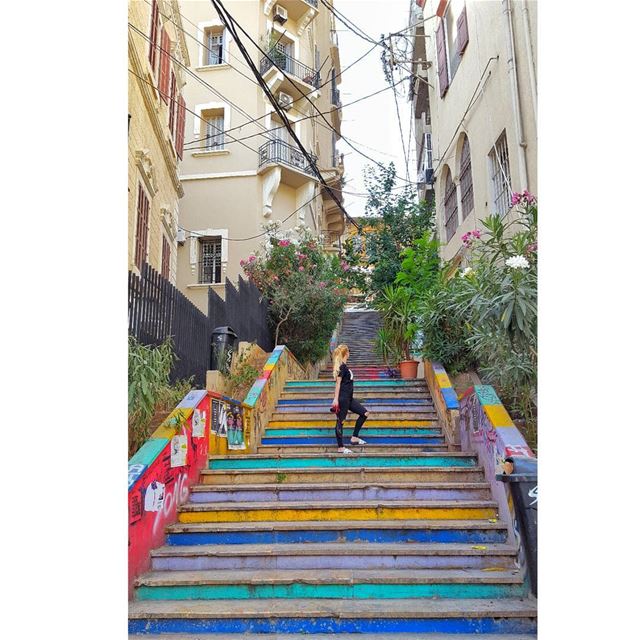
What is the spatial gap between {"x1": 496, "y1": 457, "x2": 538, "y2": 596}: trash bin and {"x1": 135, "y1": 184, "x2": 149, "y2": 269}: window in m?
7.27

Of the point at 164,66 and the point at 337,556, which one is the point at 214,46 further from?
the point at 337,556

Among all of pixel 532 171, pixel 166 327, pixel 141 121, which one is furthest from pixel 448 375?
pixel 141 121

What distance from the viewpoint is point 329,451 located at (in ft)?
22.9

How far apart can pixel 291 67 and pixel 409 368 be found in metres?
13.0

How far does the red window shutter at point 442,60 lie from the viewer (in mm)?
13719

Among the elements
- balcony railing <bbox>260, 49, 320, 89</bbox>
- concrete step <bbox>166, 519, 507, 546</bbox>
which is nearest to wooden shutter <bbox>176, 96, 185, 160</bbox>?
balcony railing <bbox>260, 49, 320, 89</bbox>

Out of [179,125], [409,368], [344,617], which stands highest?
[179,125]

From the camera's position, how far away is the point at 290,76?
19.0 m

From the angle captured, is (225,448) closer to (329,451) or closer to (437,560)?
(329,451)

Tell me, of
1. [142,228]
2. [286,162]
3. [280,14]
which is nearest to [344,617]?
[142,228]

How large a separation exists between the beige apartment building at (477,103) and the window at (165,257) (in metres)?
6.40

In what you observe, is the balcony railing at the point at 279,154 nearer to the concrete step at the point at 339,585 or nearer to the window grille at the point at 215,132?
the window grille at the point at 215,132

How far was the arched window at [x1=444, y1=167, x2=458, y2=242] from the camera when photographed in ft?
46.0

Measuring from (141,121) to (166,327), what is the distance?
4923 millimetres
